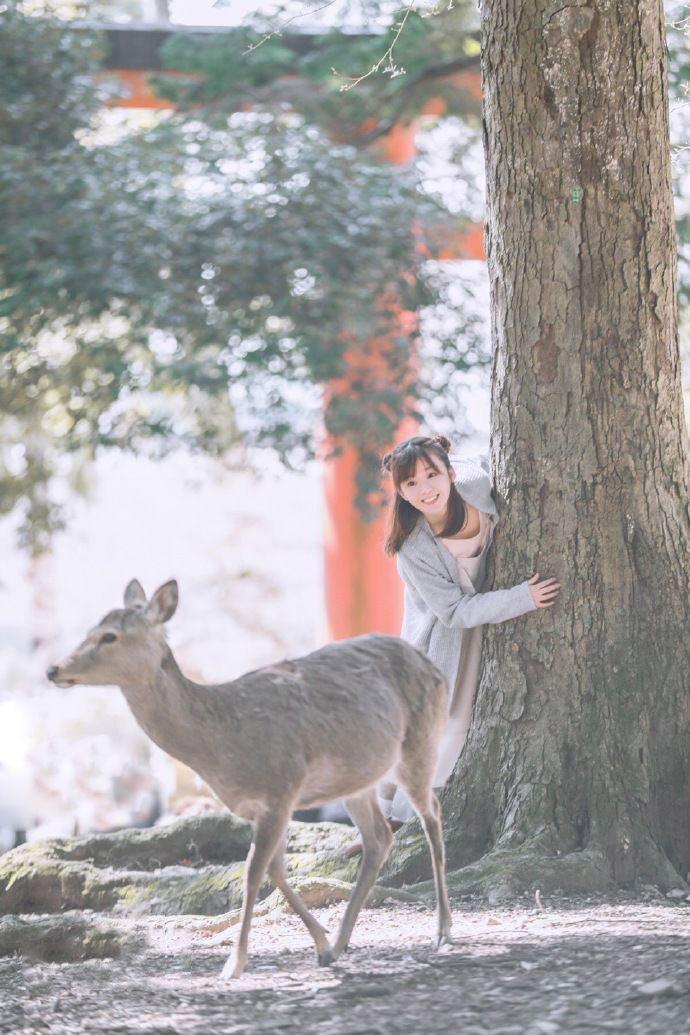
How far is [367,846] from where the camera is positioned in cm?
397

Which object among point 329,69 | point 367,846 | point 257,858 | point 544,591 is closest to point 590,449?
point 544,591

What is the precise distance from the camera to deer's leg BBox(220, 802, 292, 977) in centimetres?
350

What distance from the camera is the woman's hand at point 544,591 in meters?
4.64

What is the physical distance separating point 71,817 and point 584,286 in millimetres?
7130

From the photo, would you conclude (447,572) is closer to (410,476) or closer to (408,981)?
(410,476)

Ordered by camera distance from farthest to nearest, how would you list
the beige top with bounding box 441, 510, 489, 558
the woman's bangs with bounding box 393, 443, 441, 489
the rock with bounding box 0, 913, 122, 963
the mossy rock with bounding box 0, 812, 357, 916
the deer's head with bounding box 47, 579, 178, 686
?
the mossy rock with bounding box 0, 812, 357, 916 → the beige top with bounding box 441, 510, 489, 558 → the woman's bangs with bounding box 393, 443, 441, 489 → the rock with bounding box 0, 913, 122, 963 → the deer's head with bounding box 47, 579, 178, 686

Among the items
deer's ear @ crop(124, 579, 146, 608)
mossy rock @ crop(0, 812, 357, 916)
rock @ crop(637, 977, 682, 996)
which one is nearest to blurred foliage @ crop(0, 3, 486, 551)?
mossy rock @ crop(0, 812, 357, 916)

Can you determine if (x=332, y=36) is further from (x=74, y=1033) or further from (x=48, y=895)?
(x=74, y=1033)

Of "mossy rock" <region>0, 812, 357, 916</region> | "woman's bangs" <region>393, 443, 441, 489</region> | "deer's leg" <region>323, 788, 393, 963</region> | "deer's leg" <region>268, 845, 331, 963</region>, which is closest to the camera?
"deer's leg" <region>268, 845, 331, 963</region>

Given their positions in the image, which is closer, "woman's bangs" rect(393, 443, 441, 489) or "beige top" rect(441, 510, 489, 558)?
"woman's bangs" rect(393, 443, 441, 489)

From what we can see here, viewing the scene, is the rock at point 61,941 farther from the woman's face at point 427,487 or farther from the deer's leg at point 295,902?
the woman's face at point 427,487

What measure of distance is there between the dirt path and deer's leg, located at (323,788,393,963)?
115 millimetres

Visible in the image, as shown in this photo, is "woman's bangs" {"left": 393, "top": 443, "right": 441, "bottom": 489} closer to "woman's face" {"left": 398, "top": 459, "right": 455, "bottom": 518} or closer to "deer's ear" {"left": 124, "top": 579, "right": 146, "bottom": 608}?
"woman's face" {"left": 398, "top": 459, "right": 455, "bottom": 518}

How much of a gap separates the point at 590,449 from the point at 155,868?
2.61 m
